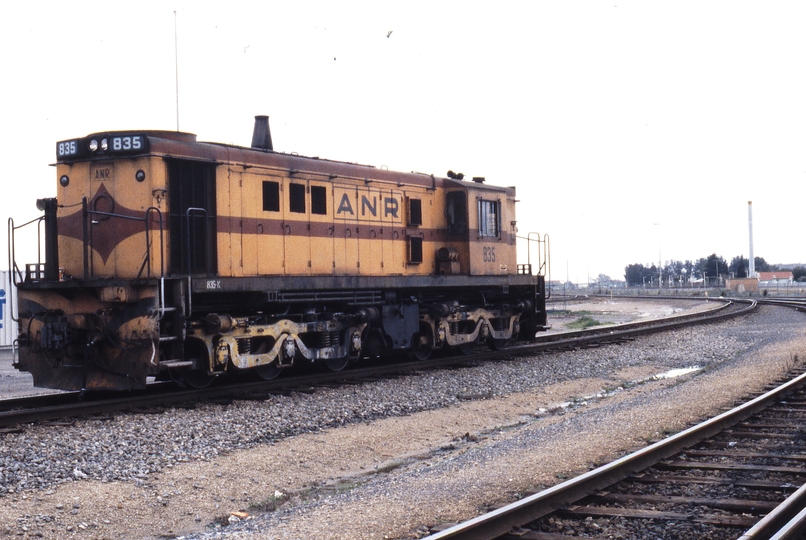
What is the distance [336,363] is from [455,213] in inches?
194

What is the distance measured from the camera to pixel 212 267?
1234cm

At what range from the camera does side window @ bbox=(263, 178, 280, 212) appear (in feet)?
43.5

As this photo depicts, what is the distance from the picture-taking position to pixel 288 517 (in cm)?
639

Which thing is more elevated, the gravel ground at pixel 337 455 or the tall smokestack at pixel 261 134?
the tall smokestack at pixel 261 134

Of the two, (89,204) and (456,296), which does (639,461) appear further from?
(456,296)

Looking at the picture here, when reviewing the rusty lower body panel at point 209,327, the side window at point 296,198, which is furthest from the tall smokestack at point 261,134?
the rusty lower body panel at point 209,327

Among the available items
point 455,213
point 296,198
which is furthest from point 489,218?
point 296,198

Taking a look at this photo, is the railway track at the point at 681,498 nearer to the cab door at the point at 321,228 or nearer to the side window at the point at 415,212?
the cab door at the point at 321,228

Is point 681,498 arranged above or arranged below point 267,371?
below

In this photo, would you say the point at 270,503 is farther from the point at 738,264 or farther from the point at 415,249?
the point at 738,264

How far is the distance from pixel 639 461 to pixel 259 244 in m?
7.78

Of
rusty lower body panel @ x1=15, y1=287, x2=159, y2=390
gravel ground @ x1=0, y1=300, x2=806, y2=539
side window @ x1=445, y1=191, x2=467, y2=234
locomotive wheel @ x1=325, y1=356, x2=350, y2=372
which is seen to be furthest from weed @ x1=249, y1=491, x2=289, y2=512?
side window @ x1=445, y1=191, x2=467, y2=234

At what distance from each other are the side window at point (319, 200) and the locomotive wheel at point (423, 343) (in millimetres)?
3861

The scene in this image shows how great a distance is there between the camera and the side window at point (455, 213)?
57.6 feet
